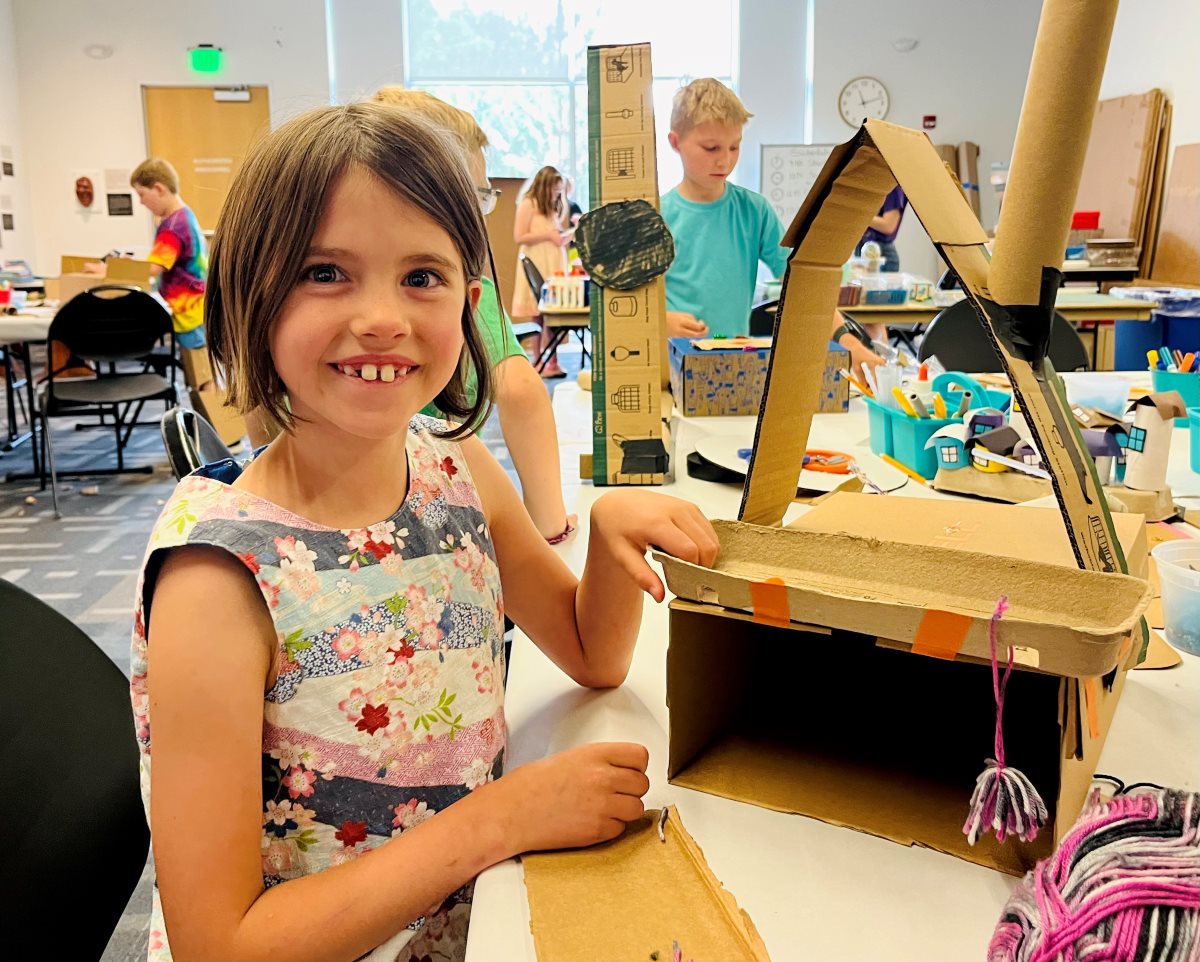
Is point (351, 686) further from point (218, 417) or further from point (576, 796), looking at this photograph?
point (218, 417)

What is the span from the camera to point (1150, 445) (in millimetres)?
1235

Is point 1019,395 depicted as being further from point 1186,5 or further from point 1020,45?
point 1020,45

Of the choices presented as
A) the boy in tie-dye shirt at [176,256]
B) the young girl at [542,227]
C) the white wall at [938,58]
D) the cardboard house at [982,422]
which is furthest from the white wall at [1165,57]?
the cardboard house at [982,422]

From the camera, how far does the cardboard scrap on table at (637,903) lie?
0.51m

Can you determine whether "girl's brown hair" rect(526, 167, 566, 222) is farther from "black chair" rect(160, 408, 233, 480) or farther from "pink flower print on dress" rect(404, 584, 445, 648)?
"pink flower print on dress" rect(404, 584, 445, 648)

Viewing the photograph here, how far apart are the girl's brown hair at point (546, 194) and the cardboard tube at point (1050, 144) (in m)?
6.26

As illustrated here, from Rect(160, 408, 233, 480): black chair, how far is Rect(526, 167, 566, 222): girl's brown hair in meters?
5.63

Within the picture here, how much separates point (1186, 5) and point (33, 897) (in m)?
7.06

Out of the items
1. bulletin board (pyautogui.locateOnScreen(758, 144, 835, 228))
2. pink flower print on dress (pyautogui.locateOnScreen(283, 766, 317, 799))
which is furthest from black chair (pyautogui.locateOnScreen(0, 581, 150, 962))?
bulletin board (pyautogui.locateOnScreen(758, 144, 835, 228))

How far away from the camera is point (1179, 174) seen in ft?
19.6

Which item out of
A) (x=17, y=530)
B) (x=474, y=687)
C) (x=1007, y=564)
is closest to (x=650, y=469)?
(x=474, y=687)

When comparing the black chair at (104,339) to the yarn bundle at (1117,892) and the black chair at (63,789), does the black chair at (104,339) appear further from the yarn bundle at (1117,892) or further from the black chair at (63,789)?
the yarn bundle at (1117,892)

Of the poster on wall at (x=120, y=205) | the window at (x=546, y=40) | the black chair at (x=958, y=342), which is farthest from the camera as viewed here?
the window at (x=546, y=40)

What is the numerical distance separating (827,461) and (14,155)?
834 cm
